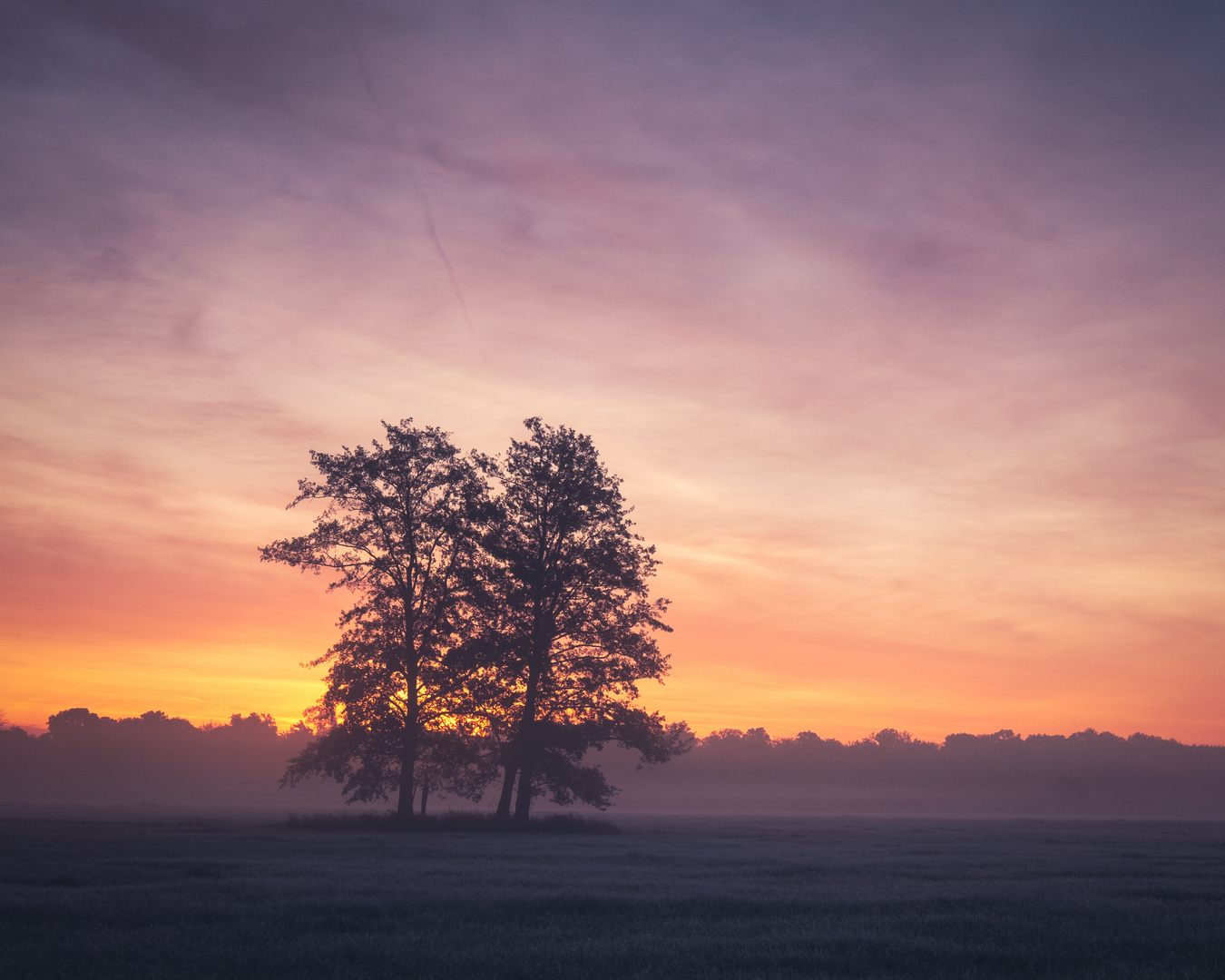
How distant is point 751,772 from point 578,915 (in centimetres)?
18095

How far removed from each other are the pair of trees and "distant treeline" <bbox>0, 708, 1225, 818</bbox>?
11874 centimetres

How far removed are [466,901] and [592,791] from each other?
24.8m

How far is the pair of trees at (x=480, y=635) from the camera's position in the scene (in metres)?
36.8

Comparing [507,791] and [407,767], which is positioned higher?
[407,767]

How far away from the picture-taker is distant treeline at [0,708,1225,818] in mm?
151875

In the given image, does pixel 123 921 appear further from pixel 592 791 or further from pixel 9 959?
pixel 592 791

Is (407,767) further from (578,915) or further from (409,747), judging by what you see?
(578,915)

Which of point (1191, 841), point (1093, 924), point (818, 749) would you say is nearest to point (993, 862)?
point (1093, 924)

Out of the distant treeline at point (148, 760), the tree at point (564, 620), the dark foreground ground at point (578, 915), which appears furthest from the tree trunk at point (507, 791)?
the distant treeline at point (148, 760)

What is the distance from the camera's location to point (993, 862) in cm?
2308

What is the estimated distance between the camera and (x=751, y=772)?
181000mm

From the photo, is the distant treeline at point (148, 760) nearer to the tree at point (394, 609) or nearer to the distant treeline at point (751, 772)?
the distant treeline at point (751, 772)

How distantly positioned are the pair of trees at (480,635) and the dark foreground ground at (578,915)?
538 inches

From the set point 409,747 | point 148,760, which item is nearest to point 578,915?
point 409,747
